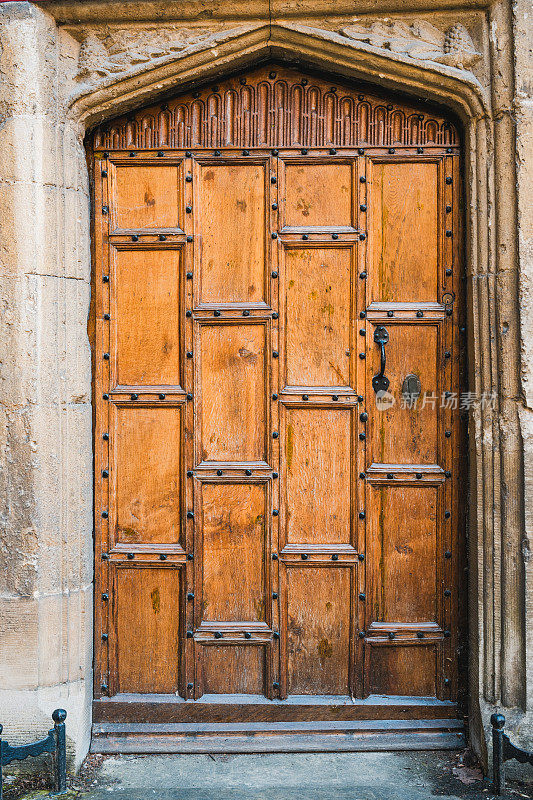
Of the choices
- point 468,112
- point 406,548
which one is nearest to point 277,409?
point 406,548

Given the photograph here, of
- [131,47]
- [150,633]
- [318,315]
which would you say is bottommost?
[150,633]

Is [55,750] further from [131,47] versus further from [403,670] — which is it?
[131,47]

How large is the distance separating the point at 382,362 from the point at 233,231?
32.5 inches

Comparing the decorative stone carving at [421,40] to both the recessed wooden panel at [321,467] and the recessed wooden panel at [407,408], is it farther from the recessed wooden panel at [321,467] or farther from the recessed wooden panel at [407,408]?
the recessed wooden panel at [321,467]

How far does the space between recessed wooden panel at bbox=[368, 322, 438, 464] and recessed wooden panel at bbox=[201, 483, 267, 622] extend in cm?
55

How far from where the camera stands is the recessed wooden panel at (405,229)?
8.52 ft

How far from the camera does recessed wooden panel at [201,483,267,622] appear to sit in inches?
103

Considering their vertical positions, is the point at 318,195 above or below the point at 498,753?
above

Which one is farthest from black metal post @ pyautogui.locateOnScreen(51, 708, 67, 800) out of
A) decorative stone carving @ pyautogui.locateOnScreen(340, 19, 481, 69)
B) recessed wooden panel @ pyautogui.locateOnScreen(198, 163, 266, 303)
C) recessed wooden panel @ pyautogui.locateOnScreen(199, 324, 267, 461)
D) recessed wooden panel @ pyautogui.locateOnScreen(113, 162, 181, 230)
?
decorative stone carving @ pyautogui.locateOnScreen(340, 19, 481, 69)

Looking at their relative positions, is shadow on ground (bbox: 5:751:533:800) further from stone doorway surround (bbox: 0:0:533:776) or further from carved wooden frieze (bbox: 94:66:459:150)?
carved wooden frieze (bbox: 94:66:459:150)

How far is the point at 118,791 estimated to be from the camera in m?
2.28

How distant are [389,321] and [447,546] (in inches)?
38.1

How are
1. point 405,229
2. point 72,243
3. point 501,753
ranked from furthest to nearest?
point 405,229 < point 72,243 < point 501,753

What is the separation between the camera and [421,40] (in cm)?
241
